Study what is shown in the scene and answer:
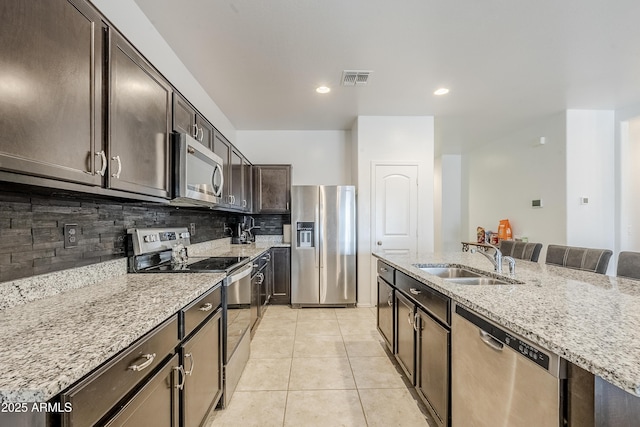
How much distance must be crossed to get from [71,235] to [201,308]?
2.39 ft

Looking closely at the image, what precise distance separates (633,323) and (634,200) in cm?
411

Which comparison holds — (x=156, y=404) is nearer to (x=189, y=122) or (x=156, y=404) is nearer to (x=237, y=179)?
(x=189, y=122)

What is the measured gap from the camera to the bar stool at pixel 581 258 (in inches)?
73.6

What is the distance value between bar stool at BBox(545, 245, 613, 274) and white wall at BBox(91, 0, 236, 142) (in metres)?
3.23

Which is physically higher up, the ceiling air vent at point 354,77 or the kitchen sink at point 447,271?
the ceiling air vent at point 354,77

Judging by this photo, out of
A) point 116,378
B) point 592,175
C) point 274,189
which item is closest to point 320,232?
point 274,189

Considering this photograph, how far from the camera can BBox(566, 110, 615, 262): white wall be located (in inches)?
142

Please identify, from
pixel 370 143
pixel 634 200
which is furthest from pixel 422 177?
pixel 634 200

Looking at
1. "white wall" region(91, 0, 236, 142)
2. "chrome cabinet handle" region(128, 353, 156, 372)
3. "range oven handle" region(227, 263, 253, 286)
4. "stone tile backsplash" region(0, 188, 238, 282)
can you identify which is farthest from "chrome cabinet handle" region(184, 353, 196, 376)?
"white wall" region(91, 0, 236, 142)

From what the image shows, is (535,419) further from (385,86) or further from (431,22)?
(385,86)

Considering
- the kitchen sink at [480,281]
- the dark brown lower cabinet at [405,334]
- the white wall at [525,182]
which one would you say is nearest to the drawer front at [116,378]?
the dark brown lower cabinet at [405,334]

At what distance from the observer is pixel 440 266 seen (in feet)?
6.79

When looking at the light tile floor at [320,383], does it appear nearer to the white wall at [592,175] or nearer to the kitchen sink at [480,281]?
the kitchen sink at [480,281]

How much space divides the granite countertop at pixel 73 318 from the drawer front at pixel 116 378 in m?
0.04
